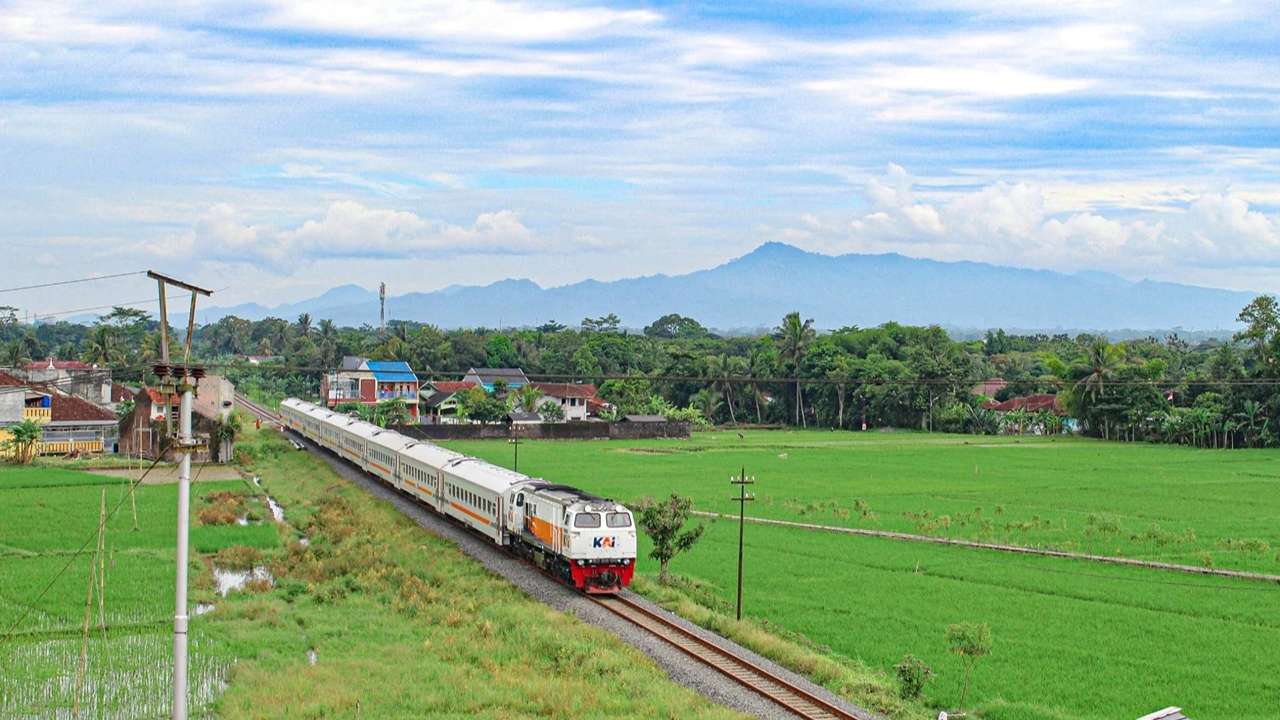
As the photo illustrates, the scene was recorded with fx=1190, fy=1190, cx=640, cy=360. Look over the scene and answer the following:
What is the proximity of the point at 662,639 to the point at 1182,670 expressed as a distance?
10.1 metres

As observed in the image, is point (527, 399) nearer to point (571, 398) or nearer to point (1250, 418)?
point (571, 398)

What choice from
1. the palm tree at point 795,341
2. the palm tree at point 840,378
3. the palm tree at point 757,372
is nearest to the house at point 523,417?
the palm tree at point 757,372

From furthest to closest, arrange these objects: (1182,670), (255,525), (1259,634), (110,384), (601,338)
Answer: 1. (601,338)
2. (110,384)
3. (255,525)
4. (1259,634)
5. (1182,670)

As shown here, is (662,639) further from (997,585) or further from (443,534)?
(443,534)

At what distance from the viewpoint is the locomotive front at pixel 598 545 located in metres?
27.8

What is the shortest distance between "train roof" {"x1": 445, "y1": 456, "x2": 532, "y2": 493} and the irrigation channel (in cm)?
721

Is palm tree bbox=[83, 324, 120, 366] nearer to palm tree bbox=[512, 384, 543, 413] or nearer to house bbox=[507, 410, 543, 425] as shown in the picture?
palm tree bbox=[512, 384, 543, 413]

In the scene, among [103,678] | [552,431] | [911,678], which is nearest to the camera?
[911,678]

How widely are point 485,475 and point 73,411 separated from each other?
44.2 metres

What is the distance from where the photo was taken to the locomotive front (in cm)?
2783

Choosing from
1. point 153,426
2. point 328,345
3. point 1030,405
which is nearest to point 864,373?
point 1030,405

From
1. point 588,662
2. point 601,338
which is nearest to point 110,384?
point 601,338

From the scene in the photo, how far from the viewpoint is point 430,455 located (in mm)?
44531

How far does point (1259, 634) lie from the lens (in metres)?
26.4
